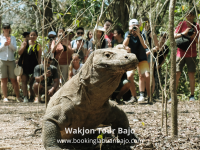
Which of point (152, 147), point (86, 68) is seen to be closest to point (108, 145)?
point (152, 147)

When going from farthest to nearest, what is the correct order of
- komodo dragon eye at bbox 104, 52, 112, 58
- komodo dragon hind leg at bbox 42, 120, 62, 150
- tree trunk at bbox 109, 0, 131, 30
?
Answer: tree trunk at bbox 109, 0, 131, 30
komodo dragon hind leg at bbox 42, 120, 62, 150
komodo dragon eye at bbox 104, 52, 112, 58

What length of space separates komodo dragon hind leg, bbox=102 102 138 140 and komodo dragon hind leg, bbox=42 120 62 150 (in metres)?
0.54

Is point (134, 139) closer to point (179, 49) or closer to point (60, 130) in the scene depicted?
point (60, 130)

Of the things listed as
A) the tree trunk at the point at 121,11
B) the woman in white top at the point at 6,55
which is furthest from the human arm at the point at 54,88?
the tree trunk at the point at 121,11

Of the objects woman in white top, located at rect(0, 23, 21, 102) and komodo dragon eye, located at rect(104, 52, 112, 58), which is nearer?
komodo dragon eye, located at rect(104, 52, 112, 58)

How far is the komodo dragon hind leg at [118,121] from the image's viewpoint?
2826mm

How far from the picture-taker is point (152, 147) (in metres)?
2.55

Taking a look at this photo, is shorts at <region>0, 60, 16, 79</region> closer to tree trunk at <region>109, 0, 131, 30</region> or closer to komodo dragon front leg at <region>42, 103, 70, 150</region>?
tree trunk at <region>109, 0, 131, 30</region>

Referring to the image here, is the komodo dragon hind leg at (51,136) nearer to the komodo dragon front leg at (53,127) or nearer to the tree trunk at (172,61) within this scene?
the komodo dragon front leg at (53,127)

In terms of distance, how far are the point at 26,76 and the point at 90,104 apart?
4516mm

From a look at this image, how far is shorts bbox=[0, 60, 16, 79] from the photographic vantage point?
6391 mm

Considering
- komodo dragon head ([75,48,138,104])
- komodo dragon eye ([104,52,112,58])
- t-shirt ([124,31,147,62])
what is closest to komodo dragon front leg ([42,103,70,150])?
komodo dragon head ([75,48,138,104])

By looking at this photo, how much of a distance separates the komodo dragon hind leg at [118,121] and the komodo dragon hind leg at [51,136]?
539 mm

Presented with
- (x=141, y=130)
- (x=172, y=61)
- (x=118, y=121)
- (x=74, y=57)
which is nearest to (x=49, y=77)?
(x=74, y=57)
